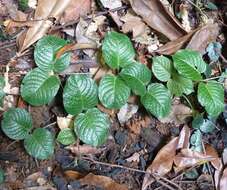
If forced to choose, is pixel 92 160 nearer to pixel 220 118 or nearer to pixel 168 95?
pixel 168 95

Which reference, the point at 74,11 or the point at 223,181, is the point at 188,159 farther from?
the point at 74,11

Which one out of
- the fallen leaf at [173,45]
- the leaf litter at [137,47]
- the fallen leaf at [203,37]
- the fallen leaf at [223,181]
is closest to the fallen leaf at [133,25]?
the leaf litter at [137,47]

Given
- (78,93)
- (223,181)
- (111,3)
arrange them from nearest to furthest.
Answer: (78,93) → (223,181) → (111,3)

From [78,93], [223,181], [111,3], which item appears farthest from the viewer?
[111,3]

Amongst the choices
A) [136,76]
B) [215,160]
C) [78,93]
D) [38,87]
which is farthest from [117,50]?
[215,160]

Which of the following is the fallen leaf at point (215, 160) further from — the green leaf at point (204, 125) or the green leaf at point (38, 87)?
the green leaf at point (38, 87)

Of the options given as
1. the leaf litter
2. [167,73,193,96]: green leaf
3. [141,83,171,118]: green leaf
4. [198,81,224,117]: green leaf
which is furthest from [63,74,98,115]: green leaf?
[198,81,224,117]: green leaf

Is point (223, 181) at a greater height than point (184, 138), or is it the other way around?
point (184, 138)

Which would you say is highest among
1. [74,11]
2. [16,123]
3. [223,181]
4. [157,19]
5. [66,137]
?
[74,11]
